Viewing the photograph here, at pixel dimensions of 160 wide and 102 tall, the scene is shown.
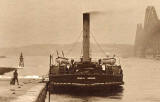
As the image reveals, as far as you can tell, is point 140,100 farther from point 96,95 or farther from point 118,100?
point 96,95

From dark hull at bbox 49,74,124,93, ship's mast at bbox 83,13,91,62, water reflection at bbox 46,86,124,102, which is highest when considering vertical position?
ship's mast at bbox 83,13,91,62

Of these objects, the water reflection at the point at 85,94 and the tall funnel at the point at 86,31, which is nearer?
the water reflection at the point at 85,94

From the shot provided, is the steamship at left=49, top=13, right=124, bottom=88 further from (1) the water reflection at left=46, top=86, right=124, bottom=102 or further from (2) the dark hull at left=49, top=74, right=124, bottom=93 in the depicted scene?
(1) the water reflection at left=46, top=86, right=124, bottom=102

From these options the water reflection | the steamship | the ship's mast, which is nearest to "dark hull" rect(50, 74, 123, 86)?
the steamship

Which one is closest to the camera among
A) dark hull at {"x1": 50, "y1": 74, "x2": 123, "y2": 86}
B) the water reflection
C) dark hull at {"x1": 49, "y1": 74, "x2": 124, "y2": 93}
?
the water reflection

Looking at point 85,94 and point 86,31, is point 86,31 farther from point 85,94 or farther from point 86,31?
point 85,94

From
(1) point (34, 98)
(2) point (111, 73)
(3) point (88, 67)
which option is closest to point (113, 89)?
Result: (2) point (111, 73)

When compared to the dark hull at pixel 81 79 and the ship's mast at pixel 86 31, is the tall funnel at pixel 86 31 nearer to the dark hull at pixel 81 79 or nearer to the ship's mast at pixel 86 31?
the ship's mast at pixel 86 31

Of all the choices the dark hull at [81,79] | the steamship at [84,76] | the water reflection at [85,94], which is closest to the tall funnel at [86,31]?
the steamship at [84,76]

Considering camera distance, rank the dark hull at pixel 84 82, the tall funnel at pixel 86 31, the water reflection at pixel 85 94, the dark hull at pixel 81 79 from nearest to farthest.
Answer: the water reflection at pixel 85 94 → the dark hull at pixel 81 79 → the dark hull at pixel 84 82 → the tall funnel at pixel 86 31

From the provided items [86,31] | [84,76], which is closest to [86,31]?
[86,31]

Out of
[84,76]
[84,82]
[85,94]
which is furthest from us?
[85,94]
